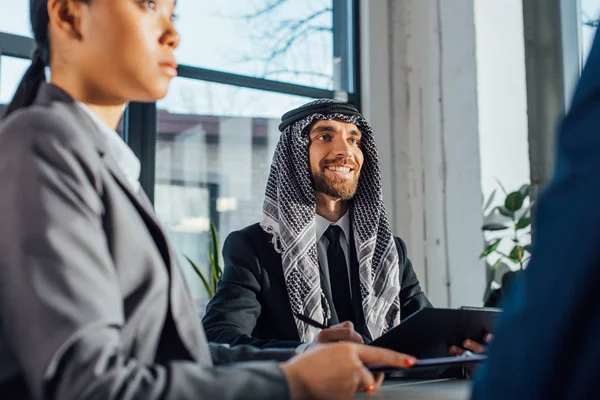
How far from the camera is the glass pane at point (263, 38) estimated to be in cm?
450

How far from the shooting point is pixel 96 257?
826 mm

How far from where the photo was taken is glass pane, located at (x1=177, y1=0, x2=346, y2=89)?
4.50 metres

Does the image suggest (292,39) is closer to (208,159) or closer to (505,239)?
(208,159)

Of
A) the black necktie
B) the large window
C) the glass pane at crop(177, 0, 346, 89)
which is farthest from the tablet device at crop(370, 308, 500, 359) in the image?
the glass pane at crop(177, 0, 346, 89)

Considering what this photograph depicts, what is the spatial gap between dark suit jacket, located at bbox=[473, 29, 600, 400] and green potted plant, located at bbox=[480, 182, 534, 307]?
3.32 m

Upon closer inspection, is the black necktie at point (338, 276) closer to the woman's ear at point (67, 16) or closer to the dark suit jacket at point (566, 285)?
the woman's ear at point (67, 16)

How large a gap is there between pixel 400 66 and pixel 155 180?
6.70 feet

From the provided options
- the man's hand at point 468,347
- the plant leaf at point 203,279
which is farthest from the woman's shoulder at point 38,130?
the plant leaf at point 203,279

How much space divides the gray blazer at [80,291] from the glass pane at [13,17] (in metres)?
3.04

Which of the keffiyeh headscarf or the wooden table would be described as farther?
the keffiyeh headscarf

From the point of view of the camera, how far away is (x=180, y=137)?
14.3ft

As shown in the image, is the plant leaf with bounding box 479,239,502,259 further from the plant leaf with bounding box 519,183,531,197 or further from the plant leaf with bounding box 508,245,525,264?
the plant leaf with bounding box 519,183,531,197

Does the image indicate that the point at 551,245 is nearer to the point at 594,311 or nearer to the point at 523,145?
the point at 594,311

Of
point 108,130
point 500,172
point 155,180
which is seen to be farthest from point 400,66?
point 108,130
